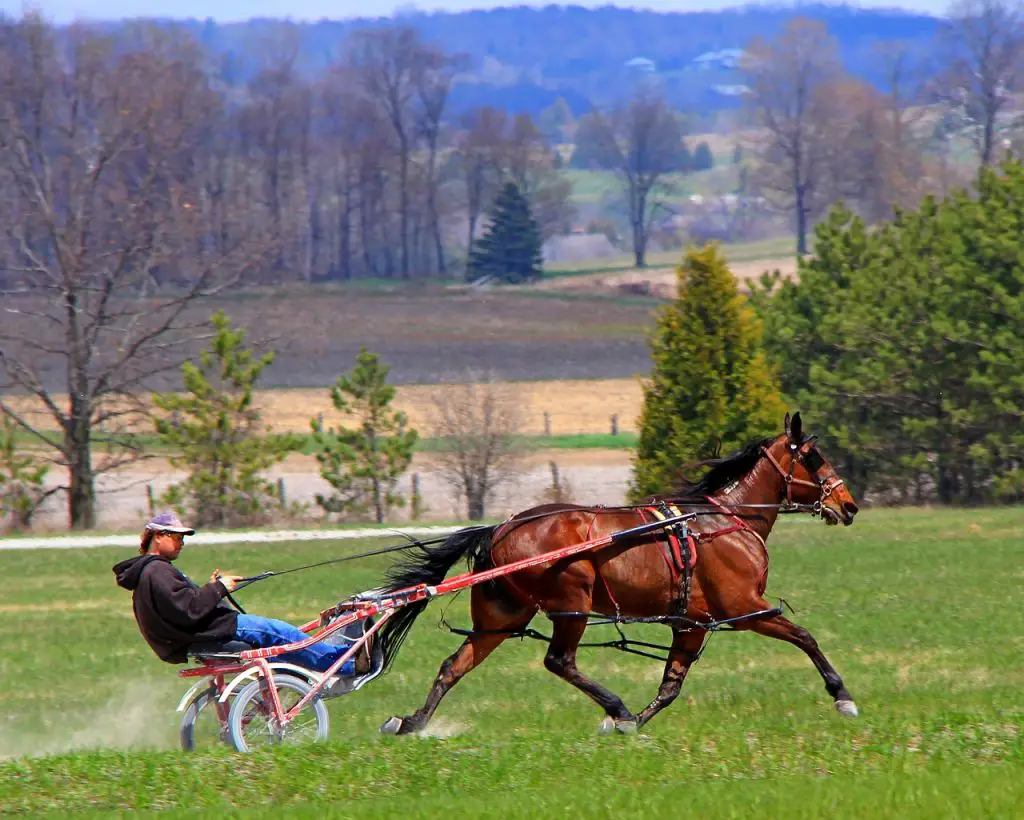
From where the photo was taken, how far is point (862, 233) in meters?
34.4

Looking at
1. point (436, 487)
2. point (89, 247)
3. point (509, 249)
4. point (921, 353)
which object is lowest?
point (436, 487)

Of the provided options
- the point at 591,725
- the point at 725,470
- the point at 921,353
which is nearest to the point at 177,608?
the point at 591,725

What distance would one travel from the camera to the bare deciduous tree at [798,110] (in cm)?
10994

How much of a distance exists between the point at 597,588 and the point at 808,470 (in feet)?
6.01

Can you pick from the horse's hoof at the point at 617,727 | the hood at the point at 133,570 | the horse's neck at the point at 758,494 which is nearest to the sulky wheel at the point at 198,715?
the hood at the point at 133,570

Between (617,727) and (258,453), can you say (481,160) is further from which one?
(617,727)

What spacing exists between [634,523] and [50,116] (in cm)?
3120

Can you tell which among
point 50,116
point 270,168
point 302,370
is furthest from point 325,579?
point 270,168

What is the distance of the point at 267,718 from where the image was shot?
10023 millimetres

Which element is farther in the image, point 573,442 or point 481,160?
point 481,160

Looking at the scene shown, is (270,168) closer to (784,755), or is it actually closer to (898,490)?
(898,490)

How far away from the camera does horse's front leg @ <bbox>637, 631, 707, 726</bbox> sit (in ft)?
35.0

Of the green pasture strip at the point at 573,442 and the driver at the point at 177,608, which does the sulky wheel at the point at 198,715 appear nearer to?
the driver at the point at 177,608

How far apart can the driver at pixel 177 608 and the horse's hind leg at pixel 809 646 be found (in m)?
2.96
